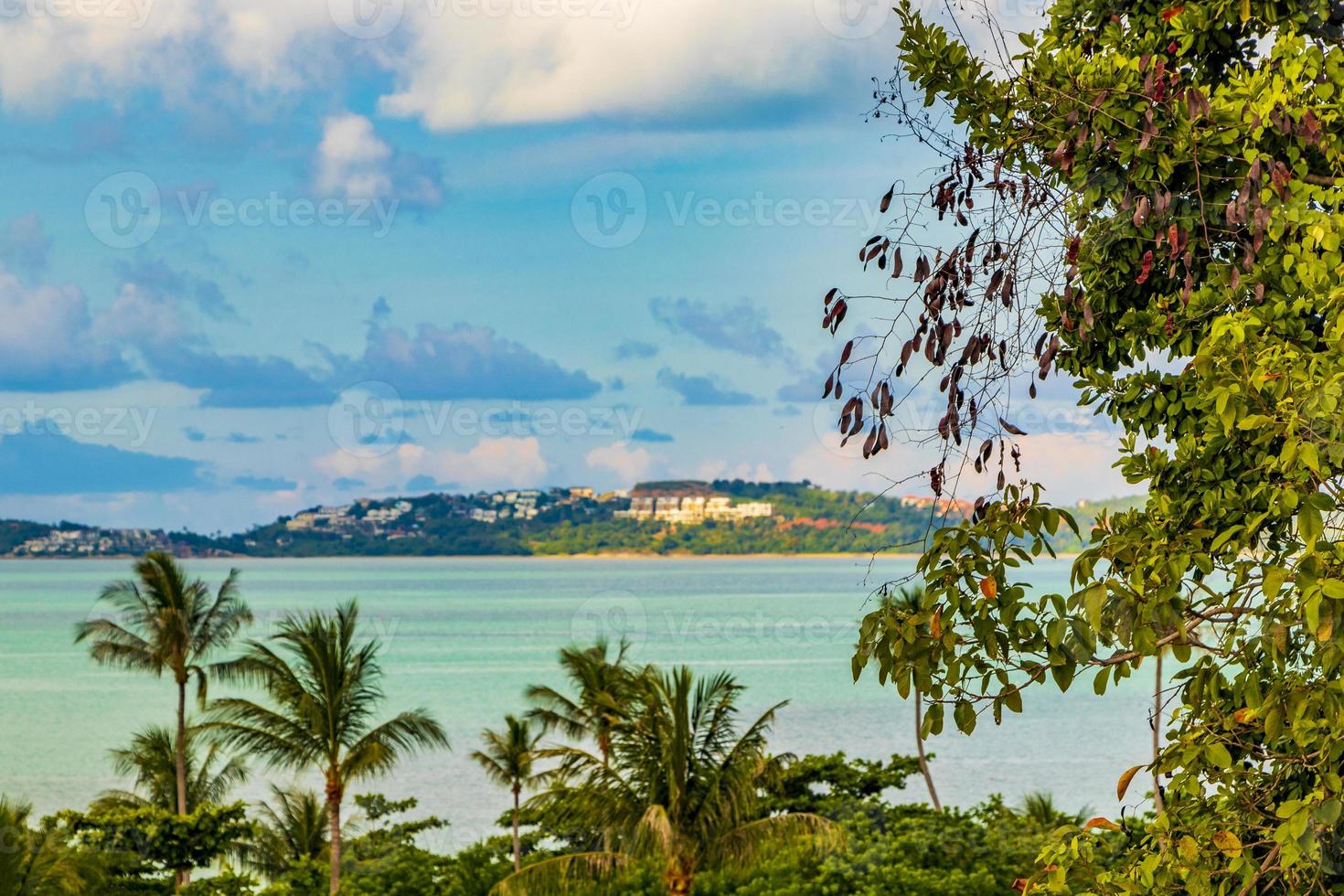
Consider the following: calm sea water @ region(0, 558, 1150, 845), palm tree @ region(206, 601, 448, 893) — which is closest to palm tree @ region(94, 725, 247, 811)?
palm tree @ region(206, 601, 448, 893)

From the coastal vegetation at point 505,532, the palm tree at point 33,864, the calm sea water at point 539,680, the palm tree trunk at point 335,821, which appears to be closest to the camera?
the palm tree at point 33,864

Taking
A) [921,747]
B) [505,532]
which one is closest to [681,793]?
[921,747]

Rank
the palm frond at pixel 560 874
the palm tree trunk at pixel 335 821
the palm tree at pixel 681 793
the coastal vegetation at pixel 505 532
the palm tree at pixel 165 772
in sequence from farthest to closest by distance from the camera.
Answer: the coastal vegetation at pixel 505 532 < the palm tree at pixel 165 772 < the palm tree trunk at pixel 335 821 < the palm tree at pixel 681 793 < the palm frond at pixel 560 874

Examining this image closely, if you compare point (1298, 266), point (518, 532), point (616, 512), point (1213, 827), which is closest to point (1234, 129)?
point (1298, 266)

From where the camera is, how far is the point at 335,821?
2186 cm

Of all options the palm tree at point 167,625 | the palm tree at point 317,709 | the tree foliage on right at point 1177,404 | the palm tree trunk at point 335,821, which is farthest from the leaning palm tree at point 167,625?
the tree foliage on right at point 1177,404

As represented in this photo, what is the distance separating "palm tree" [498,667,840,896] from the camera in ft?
49.9

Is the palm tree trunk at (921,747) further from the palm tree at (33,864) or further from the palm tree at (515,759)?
the palm tree at (33,864)

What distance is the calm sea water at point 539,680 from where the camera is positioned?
196ft

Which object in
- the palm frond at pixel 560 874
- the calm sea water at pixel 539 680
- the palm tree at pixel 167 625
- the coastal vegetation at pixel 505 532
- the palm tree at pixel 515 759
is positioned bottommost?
the calm sea water at pixel 539 680

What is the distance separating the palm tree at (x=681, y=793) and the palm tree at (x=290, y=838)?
1493cm

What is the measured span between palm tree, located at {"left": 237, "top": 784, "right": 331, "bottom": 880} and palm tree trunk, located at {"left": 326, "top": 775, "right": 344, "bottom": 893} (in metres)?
5.70

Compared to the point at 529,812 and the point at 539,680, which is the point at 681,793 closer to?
the point at 529,812

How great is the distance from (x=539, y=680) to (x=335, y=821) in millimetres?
57990
